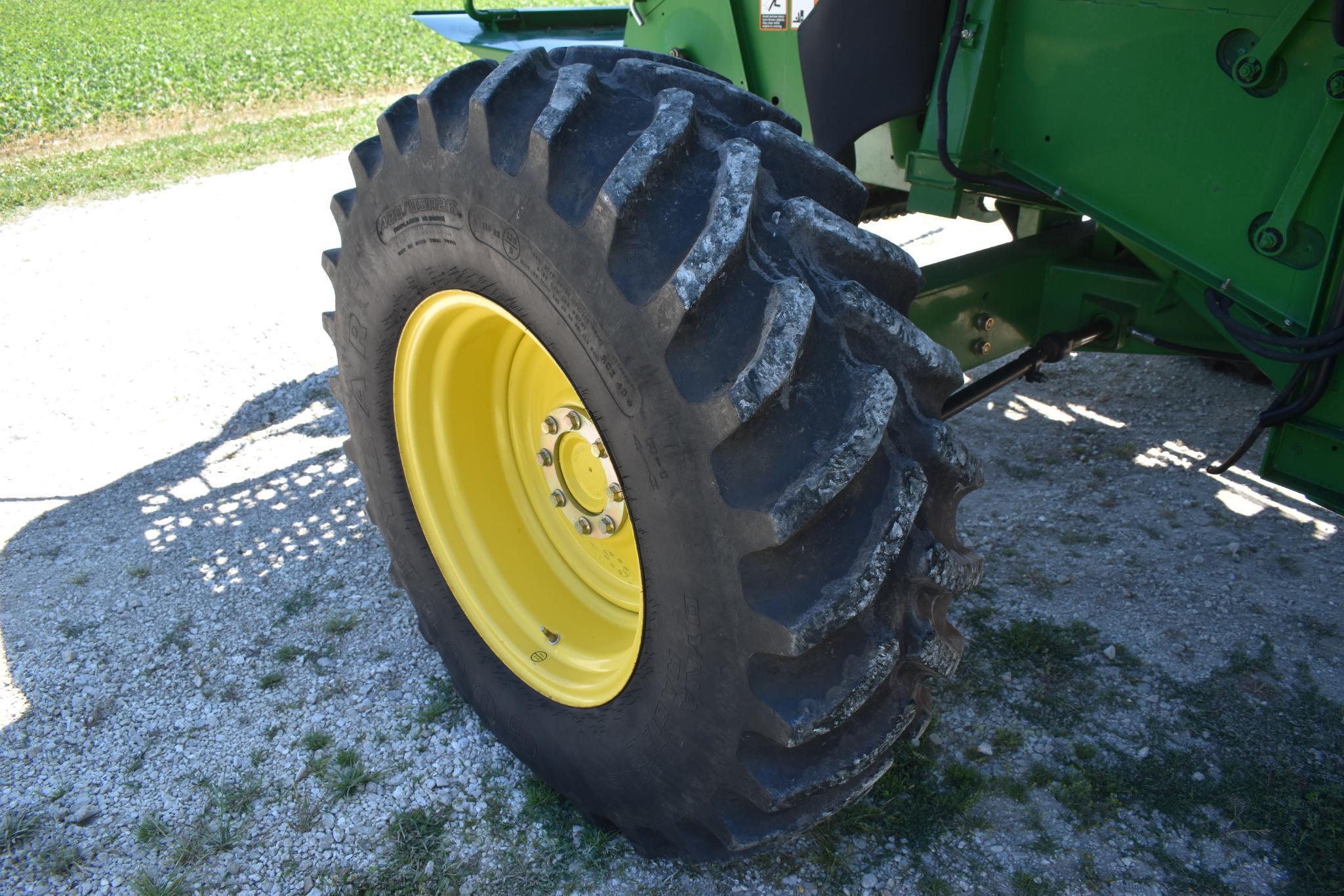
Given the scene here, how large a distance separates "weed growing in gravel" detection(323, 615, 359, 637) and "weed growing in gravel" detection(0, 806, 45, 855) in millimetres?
865

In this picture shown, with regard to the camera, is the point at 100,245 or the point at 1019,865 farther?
the point at 100,245

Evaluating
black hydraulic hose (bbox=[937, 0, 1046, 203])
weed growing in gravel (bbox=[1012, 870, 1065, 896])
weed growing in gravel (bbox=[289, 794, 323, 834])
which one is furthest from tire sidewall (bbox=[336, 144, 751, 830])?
black hydraulic hose (bbox=[937, 0, 1046, 203])

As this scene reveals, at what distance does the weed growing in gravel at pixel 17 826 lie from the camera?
92.5 inches

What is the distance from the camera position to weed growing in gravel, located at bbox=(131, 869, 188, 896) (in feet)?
7.18

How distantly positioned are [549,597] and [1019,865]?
1233 millimetres

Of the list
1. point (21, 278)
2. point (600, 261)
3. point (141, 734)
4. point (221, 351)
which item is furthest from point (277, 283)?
point (600, 261)

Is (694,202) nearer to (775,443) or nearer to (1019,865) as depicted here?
(775,443)

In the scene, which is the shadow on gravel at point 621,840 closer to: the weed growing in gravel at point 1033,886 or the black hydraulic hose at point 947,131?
the weed growing in gravel at point 1033,886

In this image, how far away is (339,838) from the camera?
2.31m

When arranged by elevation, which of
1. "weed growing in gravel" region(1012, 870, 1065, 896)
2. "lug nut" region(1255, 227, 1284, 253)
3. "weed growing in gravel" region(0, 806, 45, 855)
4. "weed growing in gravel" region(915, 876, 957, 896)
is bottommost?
"weed growing in gravel" region(1012, 870, 1065, 896)

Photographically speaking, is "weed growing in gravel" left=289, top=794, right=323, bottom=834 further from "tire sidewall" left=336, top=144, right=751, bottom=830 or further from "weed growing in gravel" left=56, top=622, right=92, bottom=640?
"weed growing in gravel" left=56, top=622, right=92, bottom=640

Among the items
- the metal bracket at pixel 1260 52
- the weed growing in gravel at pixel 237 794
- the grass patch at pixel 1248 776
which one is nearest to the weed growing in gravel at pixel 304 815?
the weed growing in gravel at pixel 237 794

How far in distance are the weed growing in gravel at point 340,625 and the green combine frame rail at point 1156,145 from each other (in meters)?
1.93

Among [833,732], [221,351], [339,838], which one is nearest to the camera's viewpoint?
[833,732]
